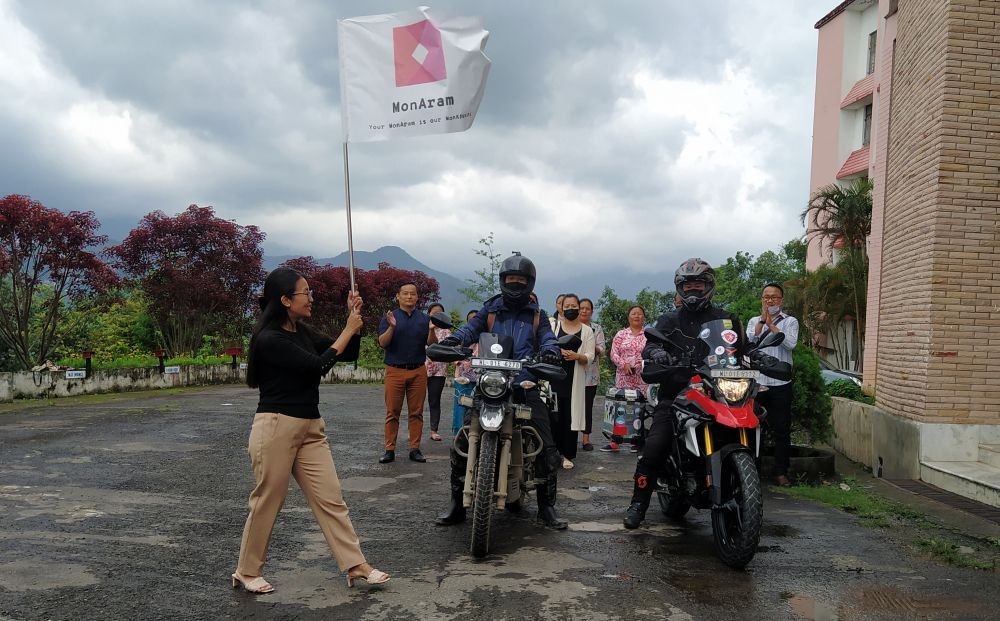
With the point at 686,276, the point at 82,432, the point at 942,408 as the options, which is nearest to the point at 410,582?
the point at 686,276

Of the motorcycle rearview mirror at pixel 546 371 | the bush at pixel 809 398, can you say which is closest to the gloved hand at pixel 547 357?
the motorcycle rearview mirror at pixel 546 371

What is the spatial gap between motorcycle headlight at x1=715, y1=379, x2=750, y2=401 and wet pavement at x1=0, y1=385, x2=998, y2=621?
1.10 m

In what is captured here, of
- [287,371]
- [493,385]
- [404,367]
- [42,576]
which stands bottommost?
[42,576]

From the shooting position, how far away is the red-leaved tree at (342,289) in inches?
1082

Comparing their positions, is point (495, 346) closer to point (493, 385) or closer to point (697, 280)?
point (493, 385)

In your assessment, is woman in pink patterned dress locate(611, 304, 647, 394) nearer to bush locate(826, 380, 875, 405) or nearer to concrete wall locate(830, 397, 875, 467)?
concrete wall locate(830, 397, 875, 467)

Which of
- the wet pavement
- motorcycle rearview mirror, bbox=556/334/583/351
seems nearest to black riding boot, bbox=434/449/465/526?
the wet pavement

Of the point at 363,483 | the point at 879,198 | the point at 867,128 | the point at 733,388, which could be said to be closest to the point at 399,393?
the point at 363,483

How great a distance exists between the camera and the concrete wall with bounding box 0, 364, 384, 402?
49.8ft

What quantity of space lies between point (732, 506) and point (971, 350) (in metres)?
4.51

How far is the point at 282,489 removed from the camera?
4.82 meters

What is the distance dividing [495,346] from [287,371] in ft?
5.59

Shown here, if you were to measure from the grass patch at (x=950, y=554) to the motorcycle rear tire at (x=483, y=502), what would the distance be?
10.3 feet

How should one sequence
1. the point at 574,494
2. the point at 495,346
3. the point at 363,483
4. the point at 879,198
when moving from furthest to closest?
the point at 879,198 → the point at 363,483 → the point at 574,494 → the point at 495,346
